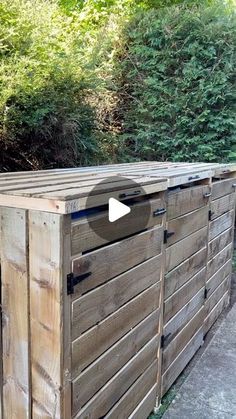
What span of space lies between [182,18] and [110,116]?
143 centimetres

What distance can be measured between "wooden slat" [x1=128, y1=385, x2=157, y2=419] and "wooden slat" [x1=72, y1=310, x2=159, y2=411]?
0.31 meters

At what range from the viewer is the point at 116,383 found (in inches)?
59.6

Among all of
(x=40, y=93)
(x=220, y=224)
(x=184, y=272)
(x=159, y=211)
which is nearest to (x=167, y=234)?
(x=159, y=211)

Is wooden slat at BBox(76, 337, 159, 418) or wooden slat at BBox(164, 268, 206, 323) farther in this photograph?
wooden slat at BBox(164, 268, 206, 323)

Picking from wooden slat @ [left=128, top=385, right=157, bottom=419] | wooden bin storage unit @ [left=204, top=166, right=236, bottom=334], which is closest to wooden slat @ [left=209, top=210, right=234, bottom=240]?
wooden bin storage unit @ [left=204, top=166, right=236, bottom=334]

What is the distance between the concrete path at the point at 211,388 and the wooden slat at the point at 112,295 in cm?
78

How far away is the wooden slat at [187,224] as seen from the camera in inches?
78.2

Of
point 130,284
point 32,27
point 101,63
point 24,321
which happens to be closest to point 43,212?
point 24,321

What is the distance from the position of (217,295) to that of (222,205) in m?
0.77

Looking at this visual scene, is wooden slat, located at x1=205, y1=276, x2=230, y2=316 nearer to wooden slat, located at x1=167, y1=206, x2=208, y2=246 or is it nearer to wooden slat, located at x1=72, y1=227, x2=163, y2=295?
wooden slat, located at x1=167, y1=206, x2=208, y2=246

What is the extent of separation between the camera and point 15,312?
122 cm

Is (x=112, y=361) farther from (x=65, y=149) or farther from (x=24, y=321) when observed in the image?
(x=65, y=149)

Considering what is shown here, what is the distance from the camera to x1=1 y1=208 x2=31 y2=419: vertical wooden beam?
1.18 m

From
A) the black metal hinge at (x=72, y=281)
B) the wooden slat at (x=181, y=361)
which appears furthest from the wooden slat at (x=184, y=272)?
the black metal hinge at (x=72, y=281)
